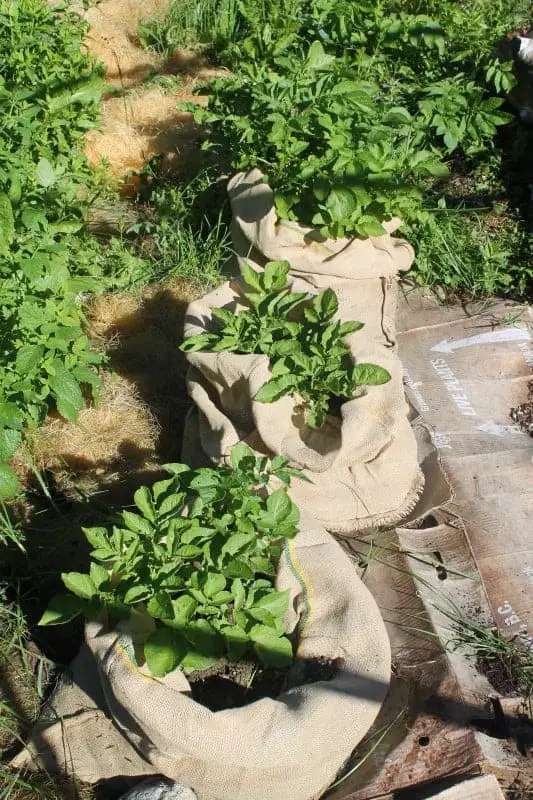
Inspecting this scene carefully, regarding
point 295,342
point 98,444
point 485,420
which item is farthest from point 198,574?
point 485,420

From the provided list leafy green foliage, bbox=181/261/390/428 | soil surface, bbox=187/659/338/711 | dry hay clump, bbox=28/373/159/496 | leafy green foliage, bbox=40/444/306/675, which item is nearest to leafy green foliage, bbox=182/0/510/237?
leafy green foliage, bbox=181/261/390/428

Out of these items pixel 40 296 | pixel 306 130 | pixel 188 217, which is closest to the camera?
pixel 40 296

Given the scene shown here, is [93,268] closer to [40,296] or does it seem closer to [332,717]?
[40,296]

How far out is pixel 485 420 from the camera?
347 cm

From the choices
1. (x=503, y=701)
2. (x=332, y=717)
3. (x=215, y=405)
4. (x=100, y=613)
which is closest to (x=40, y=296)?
(x=215, y=405)

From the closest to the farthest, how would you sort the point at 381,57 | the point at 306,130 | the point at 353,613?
the point at 353,613, the point at 306,130, the point at 381,57

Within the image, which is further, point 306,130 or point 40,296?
point 306,130

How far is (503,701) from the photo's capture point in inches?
96.2

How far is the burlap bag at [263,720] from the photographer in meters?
2.05

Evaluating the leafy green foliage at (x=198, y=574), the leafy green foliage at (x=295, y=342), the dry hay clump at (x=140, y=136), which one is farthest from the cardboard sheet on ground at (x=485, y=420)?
the dry hay clump at (x=140, y=136)

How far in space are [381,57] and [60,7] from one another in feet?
6.16

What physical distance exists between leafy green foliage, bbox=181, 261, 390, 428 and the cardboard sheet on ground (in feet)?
2.04

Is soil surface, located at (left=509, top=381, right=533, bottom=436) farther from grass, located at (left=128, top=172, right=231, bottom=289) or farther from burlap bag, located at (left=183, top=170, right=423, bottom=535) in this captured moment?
grass, located at (left=128, top=172, right=231, bottom=289)

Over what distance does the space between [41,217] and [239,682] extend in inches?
76.1
